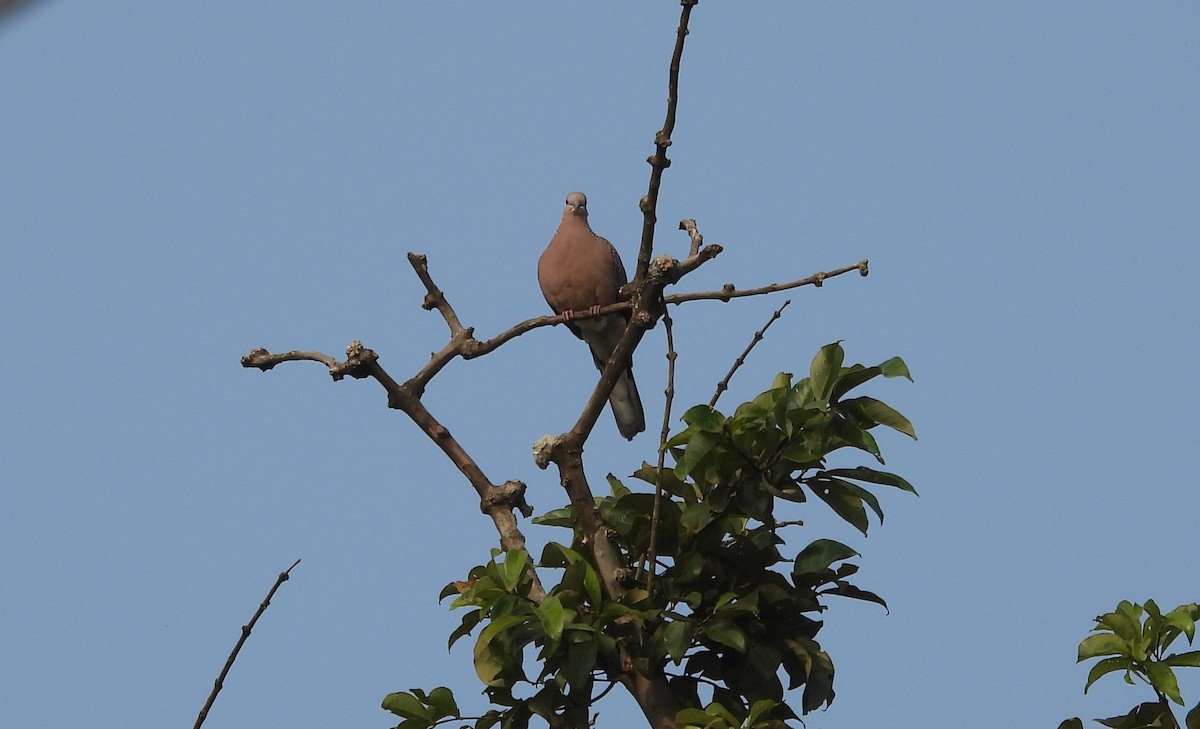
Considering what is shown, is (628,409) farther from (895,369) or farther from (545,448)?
(895,369)

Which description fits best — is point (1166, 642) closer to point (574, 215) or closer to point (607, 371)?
point (607, 371)

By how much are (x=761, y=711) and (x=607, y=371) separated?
100cm

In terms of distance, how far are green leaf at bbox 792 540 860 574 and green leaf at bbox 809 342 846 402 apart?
0.42 meters

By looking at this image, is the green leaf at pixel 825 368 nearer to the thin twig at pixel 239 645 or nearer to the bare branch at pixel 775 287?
the bare branch at pixel 775 287

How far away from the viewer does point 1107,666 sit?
3.05 meters

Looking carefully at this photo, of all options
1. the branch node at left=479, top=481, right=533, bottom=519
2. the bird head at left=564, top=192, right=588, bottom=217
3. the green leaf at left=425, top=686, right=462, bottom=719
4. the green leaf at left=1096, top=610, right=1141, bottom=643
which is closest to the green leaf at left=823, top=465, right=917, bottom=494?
the green leaf at left=1096, top=610, right=1141, bottom=643

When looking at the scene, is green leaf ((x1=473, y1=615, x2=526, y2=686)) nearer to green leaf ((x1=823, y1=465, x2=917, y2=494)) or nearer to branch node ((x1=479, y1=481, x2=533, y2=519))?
branch node ((x1=479, y1=481, x2=533, y2=519))

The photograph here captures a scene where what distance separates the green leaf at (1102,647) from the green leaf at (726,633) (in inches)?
33.5

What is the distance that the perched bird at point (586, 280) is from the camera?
6078 millimetres

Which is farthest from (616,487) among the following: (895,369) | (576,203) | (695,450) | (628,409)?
(576,203)

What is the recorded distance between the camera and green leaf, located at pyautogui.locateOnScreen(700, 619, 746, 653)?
118 inches

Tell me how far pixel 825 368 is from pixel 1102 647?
0.98 m

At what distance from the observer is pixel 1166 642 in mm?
3051

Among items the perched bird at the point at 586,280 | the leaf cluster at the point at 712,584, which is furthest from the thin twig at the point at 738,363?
the perched bird at the point at 586,280
